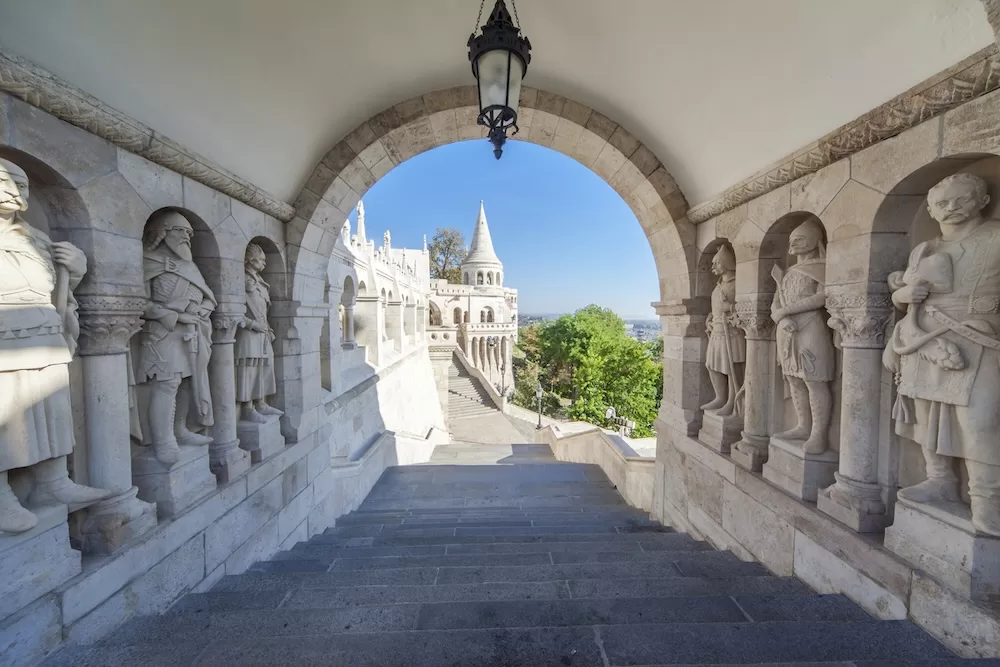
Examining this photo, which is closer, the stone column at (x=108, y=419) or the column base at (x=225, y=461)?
the stone column at (x=108, y=419)

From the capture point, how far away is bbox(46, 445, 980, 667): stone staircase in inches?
66.2

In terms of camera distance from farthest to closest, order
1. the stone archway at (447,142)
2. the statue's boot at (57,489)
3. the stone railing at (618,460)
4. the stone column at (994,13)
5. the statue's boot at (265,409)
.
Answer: the stone railing at (618,460)
the stone archway at (447,142)
the statue's boot at (265,409)
the statue's boot at (57,489)
the stone column at (994,13)

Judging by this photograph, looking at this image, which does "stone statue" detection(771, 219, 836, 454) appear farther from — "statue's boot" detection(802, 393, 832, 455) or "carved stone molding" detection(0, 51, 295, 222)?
"carved stone molding" detection(0, 51, 295, 222)

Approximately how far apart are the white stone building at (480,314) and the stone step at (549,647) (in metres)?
27.7

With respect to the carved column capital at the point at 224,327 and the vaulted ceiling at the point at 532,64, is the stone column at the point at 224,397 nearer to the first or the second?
the carved column capital at the point at 224,327

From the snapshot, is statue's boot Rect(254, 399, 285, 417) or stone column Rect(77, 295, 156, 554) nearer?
stone column Rect(77, 295, 156, 554)

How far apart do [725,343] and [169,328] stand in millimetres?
4326

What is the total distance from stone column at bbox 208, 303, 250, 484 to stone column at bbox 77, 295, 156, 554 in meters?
0.76

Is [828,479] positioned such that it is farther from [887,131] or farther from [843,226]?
[887,131]

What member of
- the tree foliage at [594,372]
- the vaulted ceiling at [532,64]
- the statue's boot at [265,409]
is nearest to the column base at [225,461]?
the statue's boot at [265,409]

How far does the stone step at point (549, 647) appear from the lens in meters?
1.64

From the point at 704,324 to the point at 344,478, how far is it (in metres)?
4.77

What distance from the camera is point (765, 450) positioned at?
3309 millimetres

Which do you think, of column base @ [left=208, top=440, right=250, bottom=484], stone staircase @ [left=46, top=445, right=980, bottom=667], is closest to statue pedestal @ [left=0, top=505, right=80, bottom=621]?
stone staircase @ [left=46, top=445, right=980, bottom=667]
